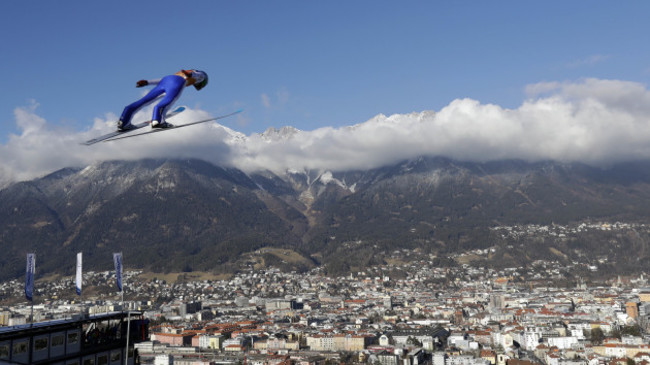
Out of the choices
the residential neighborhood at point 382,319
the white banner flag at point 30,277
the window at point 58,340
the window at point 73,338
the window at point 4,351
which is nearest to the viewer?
the window at point 4,351

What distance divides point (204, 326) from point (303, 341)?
78.4 ft

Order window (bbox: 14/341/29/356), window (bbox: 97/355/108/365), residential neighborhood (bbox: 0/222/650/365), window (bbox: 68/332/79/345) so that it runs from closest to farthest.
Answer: window (bbox: 14/341/29/356), window (bbox: 68/332/79/345), window (bbox: 97/355/108/365), residential neighborhood (bbox: 0/222/650/365)

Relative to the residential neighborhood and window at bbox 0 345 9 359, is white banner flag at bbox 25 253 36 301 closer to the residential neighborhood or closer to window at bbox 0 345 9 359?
window at bbox 0 345 9 359

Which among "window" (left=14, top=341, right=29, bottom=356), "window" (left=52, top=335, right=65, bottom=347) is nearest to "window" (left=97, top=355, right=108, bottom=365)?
"window" (left=52, top=335, right=65, bottom=347)

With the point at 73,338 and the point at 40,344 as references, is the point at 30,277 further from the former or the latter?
the point at 40,344

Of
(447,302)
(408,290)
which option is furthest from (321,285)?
(447,302)

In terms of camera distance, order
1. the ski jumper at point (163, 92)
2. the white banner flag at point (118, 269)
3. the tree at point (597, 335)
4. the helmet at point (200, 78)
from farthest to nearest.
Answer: the tree at point (597, 335)
the white banner flag at point (118, 269)
the helmet at point (200, 78)
the ski jumper at point (163, 92)

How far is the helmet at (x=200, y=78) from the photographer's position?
1348 centimetres

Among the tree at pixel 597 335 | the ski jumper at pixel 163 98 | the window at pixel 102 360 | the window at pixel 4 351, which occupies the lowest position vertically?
the tree at pixel 597 335

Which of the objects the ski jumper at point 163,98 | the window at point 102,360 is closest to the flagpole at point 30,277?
the window at point 102,360

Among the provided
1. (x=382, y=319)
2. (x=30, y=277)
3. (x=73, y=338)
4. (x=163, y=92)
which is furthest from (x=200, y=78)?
(x=382, y=319)

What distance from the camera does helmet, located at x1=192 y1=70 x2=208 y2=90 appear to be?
13483 mm

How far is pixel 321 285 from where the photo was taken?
195250mm

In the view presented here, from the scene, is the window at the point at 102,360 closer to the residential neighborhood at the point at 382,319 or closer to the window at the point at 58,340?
the window at the point at 58,340
